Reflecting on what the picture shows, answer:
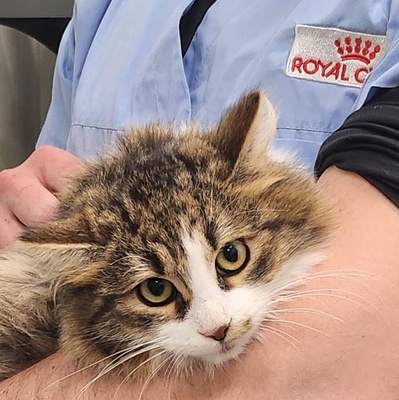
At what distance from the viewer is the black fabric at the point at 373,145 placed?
936 millimetres

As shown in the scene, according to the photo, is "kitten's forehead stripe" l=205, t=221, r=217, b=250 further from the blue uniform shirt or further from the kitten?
the blue uniform shirt

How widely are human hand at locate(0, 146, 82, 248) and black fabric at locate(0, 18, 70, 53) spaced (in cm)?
114

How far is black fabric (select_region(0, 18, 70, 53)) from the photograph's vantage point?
2.37 m

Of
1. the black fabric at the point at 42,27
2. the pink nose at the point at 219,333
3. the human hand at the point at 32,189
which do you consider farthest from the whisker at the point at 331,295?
the black fabric at the point at 42,27

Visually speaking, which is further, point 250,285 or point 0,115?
point 0,115

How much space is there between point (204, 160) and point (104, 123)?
1.73 feet

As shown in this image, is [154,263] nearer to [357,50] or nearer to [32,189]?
[32,189]

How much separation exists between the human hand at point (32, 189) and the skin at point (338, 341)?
380 mm

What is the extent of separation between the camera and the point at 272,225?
3.18 ft

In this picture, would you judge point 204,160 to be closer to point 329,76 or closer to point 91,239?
point 91,239

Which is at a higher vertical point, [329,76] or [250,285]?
[329,76]

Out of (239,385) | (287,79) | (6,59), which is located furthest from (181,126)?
(6,59)

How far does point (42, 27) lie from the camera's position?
242 cm

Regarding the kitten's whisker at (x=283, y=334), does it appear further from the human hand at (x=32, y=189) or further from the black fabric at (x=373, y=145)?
the human hand at (x=32, y=189)
